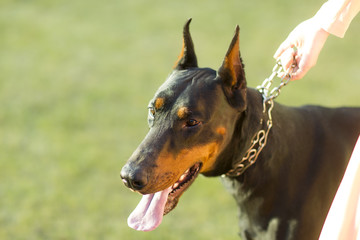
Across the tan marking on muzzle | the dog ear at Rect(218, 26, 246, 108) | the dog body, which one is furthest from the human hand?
the tan marking on muzzle

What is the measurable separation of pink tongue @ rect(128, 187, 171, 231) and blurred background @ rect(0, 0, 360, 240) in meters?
1.81

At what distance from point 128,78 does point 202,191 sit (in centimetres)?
282

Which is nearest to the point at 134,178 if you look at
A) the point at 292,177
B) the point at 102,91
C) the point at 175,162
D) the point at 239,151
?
the point at 175,162

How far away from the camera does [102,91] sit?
6918 mm

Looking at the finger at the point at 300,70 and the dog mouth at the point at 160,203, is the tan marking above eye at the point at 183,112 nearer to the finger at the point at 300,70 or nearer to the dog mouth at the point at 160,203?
the dog mouth at the point at 160,203

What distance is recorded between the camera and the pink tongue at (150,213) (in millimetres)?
2629

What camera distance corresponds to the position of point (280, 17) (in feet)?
31.1

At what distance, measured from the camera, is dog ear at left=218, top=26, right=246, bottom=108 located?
2.62m

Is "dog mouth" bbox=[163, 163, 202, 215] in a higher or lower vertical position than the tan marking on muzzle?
lower

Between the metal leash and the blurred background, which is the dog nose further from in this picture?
the blurred background

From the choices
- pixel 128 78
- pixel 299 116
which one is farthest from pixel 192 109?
pixel 128 78

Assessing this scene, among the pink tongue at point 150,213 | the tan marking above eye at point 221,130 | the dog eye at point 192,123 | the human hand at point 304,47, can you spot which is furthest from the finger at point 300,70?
the pink tongue at point 150,213

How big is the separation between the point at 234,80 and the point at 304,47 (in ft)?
1.60

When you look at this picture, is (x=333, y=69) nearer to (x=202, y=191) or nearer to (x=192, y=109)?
(x=202, y=191)
